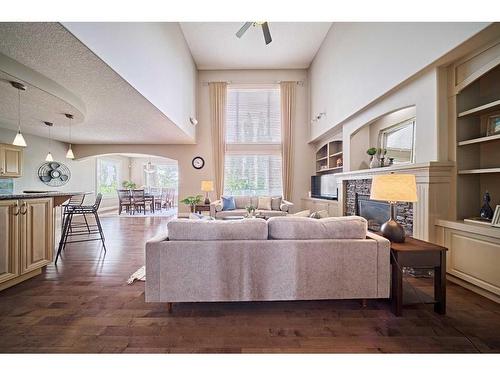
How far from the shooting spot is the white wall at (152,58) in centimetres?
225

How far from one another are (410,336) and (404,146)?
3003 mm

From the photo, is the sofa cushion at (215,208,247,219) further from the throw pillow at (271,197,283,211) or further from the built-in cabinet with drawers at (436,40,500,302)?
the built-in cabinet with drawers at (436,40,500,302)

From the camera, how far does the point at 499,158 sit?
236 cm

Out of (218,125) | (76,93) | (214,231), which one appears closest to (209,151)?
(218,125)

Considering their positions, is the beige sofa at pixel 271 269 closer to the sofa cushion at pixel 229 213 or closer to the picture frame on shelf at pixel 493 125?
the picture frame on shelf at pixel 493 125

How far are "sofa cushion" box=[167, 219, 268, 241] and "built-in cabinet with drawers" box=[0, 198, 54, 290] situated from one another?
186 centimetres

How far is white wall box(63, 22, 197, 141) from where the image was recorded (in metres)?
2.25

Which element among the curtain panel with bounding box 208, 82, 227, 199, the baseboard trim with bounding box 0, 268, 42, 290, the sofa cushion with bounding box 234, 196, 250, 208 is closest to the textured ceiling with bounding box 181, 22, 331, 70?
the curtain panel with bounding box 208, 82, 227, 199

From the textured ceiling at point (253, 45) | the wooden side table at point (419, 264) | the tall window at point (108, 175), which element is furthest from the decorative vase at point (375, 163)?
the tall window at point (108, 175)

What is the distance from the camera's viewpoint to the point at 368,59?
3.72m

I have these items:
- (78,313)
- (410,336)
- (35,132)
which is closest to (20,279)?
(78,313)

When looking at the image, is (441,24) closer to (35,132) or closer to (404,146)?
(404,146)

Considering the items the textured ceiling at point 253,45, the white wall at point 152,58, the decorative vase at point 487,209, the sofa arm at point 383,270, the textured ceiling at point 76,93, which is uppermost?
the textured ceiling at point 253,45

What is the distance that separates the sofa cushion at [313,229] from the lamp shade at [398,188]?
0.34 m
